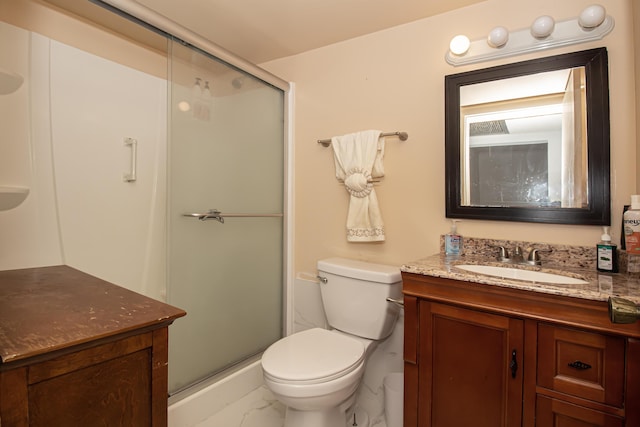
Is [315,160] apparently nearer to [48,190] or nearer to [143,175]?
[143,175]

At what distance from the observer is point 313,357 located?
1420mm

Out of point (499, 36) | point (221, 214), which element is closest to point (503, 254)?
point (499, 36)

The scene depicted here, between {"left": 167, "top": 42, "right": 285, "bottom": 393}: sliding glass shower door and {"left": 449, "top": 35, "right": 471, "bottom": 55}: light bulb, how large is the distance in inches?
Answer: 43.1

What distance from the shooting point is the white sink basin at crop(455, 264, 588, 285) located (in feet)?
4.10

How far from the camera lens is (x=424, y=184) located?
1.73m

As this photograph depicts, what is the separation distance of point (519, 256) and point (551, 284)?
39cm

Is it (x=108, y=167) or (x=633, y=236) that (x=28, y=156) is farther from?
(x=633, y=236)

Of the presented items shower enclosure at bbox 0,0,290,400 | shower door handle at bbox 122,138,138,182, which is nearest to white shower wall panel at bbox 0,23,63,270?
shower enclosure at bbox 0,0,290,400

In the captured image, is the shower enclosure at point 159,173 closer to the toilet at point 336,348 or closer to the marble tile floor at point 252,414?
the marble tile floor at point 252,414

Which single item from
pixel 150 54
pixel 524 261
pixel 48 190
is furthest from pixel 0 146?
pixel 524 261

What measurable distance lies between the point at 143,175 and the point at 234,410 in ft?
4.88

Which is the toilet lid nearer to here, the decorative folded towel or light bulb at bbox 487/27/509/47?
the decorative folded towel

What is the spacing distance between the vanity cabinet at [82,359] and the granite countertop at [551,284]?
930 mm

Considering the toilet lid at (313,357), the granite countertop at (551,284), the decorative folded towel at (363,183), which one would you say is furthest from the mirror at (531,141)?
the toilet lid at (313,357)
